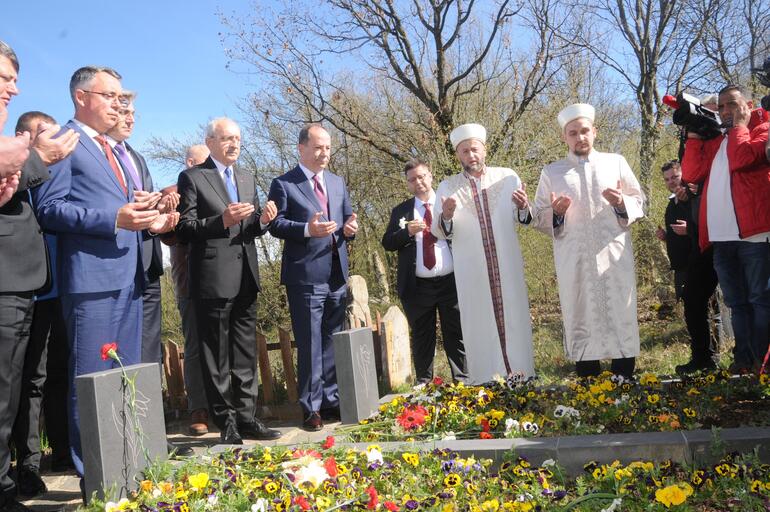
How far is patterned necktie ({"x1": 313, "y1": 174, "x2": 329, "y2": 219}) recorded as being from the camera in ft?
18.6

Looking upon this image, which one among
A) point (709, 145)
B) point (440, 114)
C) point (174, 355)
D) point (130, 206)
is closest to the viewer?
point (130, 206)

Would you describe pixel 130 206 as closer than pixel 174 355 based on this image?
Yes

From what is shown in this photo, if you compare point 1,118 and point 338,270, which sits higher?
point 1,118

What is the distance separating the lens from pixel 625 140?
13.8 meters

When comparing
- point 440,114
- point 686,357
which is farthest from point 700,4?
point 686,357

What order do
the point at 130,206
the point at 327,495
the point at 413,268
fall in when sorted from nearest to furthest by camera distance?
the point at 327,495 < the point at 130,206 < the point at 413,268

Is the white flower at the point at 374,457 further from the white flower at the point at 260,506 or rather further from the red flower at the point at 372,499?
the white flower at the point at 260,506

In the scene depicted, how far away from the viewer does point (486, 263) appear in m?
5.79

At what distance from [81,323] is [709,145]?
4775mm

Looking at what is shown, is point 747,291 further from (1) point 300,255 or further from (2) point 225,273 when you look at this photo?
(2) point 225,273

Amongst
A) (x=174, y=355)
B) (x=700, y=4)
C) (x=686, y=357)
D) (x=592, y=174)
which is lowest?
(x=686, y=357)

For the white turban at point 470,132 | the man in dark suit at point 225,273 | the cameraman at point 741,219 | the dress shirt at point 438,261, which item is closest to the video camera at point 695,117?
the cameraman at point 741,219

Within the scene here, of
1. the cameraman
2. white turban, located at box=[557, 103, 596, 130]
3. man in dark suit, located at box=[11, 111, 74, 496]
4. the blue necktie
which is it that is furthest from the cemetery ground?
white turban, located at box=[557, 103, 596, 130]

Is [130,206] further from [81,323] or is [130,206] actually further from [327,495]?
[327,495]
